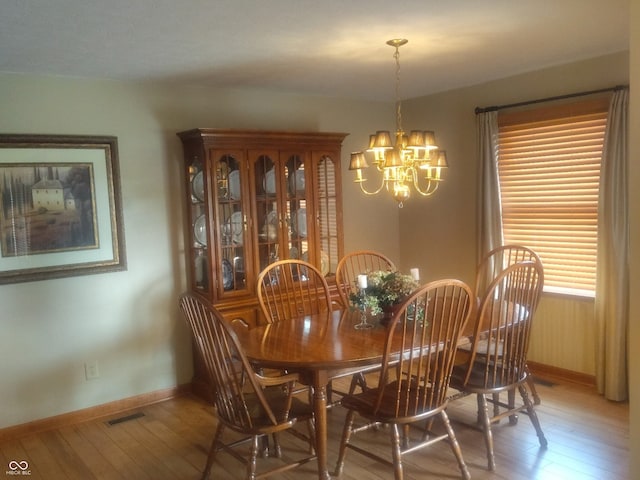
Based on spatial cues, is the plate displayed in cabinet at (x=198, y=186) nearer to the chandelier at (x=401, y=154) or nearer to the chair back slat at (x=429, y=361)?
the chandelier at (x=401, y=154)

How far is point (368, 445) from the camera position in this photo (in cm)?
321

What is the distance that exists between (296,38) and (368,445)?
7.46ft

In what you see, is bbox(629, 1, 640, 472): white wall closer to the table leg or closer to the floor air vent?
the table leg

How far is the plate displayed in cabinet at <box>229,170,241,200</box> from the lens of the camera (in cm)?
406

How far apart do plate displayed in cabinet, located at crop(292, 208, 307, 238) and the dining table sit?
1.36 m

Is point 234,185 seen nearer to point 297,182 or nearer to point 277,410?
point 297,182

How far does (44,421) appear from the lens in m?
3.63

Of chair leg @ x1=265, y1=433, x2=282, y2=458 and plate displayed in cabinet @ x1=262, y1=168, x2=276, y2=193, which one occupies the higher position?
plate displayed in cabinet @ x1=262, y1=168, x2=276, y2=193

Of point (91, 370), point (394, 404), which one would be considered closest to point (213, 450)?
point (394, 404)

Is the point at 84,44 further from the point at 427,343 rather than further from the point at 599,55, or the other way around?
the point at 599,55

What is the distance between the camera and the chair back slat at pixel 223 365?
2447 millimetres

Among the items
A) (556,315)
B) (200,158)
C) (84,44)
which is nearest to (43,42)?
(84,44)

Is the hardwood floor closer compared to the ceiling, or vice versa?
the ceiling

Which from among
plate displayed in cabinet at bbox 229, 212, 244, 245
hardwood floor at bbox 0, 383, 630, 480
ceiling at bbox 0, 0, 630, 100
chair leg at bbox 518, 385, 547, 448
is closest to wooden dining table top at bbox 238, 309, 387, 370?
hardwood floor at bbox 0, 383, 630, 480
